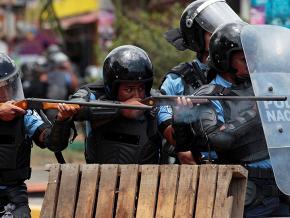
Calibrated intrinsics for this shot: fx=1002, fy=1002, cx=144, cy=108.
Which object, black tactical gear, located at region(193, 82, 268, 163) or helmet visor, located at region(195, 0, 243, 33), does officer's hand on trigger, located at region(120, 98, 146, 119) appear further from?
helmet visor, located at region(195, 0, 243, 33)

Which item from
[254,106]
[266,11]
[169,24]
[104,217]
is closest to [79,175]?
[104,217]

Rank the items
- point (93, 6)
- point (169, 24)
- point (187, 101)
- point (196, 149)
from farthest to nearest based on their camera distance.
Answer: point (93, 6)
point (169, 24)
point (196, 149)
point (187, 101)

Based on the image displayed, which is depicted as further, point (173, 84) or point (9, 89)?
point (173, 84)

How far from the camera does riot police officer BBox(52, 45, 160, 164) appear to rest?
6.02m

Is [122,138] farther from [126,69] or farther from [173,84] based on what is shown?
[173,84]

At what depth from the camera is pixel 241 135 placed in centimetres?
544

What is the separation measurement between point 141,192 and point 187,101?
0.60 m

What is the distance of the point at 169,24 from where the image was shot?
44.6 feet

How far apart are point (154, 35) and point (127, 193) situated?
836 centimetres

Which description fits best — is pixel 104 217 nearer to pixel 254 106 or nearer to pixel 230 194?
pixel 230 194

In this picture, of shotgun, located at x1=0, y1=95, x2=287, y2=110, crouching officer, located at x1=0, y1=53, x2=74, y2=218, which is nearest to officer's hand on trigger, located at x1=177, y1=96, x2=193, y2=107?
shotgun, located at x1=0, y1=95, x2=287, y2=110

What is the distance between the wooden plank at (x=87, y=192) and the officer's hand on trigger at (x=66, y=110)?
54 centimetres

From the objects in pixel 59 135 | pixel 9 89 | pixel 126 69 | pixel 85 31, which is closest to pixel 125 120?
pixel 126 69

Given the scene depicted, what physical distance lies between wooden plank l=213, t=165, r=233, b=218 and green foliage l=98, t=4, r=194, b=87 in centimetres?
734
